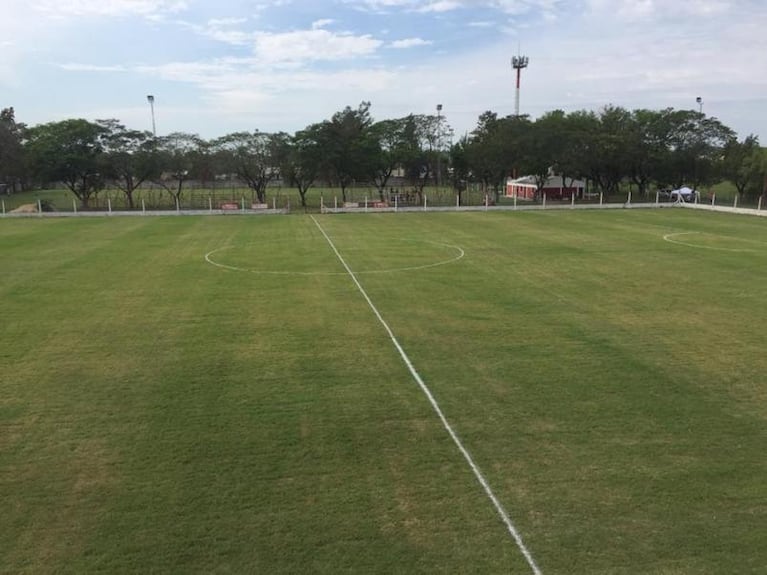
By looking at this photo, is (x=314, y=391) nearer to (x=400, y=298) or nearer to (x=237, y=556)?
(x=237, y=556)

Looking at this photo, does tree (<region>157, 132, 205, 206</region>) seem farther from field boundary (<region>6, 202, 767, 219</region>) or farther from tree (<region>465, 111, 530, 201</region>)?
tree (<region>465, 111, 530, 201</region>)

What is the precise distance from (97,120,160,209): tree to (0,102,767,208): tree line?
0.07 m

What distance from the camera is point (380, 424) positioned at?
295 inches

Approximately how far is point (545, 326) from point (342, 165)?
40.1 metres

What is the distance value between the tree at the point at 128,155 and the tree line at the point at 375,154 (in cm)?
7

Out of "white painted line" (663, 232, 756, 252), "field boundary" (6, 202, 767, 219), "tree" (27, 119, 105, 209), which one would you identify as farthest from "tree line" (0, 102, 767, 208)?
"white painted line" (663, 232, 756, 252)

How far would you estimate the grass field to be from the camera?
5.21 meters

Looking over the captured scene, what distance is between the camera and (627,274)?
17.2m

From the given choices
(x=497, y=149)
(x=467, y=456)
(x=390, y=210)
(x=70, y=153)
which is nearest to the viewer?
(x=467, y=456)

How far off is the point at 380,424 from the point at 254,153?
44.7 metres

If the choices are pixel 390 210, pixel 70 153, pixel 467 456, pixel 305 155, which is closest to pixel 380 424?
pixel 467 456

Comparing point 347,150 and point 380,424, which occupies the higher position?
point 347,150

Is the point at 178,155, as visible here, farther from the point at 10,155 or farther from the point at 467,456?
the point at 467,456

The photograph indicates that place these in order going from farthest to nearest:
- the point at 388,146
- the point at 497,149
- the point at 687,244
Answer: the point at 388,146, the point at 497,149, the point at 687,244
